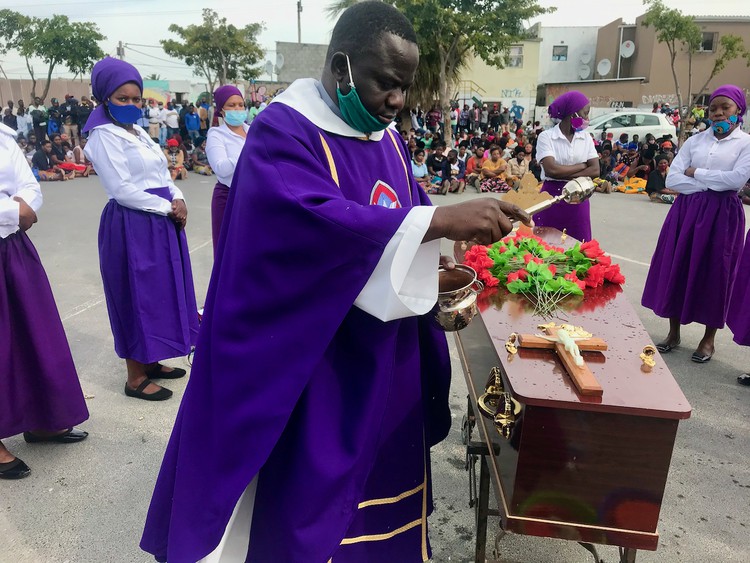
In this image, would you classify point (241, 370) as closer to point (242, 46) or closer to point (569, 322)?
point (569, 322)

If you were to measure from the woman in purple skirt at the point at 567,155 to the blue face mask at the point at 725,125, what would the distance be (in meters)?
1.05

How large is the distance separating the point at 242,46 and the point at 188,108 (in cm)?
1119

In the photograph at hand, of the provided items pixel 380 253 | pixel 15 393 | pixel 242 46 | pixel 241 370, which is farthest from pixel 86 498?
pixel 242 46

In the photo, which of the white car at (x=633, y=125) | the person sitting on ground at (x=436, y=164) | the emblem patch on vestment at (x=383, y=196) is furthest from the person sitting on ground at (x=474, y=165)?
the emblem patch on vestment at (x=383, y=196)

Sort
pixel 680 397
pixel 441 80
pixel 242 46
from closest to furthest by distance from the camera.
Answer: pixel 680 397 → pixel 441 80 → pixel 242 46

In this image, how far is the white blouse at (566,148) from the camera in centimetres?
541

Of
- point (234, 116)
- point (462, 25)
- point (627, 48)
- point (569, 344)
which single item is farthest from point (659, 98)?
point (569, 344)

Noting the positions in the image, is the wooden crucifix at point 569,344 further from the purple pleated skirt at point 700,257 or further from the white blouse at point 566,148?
the white blouse at point 566,148

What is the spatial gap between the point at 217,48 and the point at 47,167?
49.6 ft

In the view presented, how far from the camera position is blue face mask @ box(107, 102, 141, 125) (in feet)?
11.8

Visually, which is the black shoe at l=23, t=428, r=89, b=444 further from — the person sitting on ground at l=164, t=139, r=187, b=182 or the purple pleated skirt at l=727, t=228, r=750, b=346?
the person sitting on ground at l=164, t=139, r=187, b=182

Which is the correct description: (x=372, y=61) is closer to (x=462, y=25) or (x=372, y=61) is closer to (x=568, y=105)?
(x=568, y=105)

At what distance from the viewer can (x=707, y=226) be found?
4.66 m

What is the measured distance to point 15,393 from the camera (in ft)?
10.4
